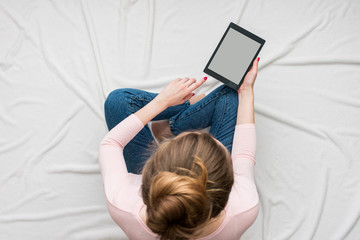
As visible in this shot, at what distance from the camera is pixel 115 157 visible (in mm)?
729

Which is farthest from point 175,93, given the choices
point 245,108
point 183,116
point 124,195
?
point 124,195

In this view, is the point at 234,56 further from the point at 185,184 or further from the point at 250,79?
the point at 185,184

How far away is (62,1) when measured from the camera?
1.16 metres

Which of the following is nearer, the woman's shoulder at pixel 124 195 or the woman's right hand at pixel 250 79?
the woman's shoulder at pixel 124 195

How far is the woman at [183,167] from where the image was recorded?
1.72 ft

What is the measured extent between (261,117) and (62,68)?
0.68m

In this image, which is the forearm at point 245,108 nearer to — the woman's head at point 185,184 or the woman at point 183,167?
the woman at point 183,167

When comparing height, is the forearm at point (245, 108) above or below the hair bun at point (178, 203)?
Answer: above

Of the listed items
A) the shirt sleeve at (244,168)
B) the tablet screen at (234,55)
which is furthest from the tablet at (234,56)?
the shirt sleeve at (244,168)

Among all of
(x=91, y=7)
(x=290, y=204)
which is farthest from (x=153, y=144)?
(x=91, y=7)

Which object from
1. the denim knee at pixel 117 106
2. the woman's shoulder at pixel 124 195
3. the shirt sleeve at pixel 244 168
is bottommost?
the woman's shoulder at pixel 124 195

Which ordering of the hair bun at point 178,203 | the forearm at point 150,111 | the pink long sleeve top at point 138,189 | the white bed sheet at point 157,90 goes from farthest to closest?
the white bed sheet at point 157,90 → the forearm at point 150,111 → the pink long sleeve top at point 138,189 → the hair bun at point 178,203

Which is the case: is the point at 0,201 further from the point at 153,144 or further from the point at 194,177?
the point at 194,177

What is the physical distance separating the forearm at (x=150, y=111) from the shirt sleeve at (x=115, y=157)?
0.02m
